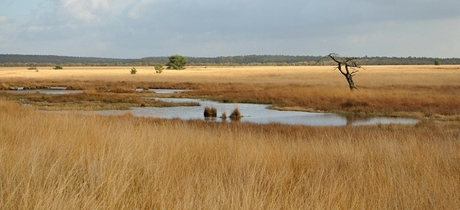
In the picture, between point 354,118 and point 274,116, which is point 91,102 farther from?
point 354,118

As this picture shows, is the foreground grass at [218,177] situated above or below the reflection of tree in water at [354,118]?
above

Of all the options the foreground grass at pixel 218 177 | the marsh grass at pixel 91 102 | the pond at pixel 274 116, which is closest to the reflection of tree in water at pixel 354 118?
the pond at pixel 274 116

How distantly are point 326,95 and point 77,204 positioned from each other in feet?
110

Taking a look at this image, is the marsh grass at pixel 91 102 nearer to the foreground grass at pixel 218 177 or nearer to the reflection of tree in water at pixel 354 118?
the reflection of tree in water at pixel 354 118

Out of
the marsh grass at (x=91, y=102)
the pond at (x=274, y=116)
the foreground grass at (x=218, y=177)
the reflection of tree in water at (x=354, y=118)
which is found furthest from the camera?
the marsh grass at (x=91, y=102)

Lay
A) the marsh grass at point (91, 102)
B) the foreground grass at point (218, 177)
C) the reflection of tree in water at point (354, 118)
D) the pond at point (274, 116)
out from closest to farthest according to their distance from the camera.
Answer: the foreground grass at point (218, 177)
the pond at point (274, 116)
the reflection of tree in water at point (354, 118)
the marsh grass at point (91, 102)

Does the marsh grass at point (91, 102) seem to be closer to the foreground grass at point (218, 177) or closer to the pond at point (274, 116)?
the pond at point (274, 116)

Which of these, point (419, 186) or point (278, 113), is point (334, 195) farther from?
point (278, 113)

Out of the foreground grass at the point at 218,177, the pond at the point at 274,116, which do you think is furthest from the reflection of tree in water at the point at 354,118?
the foreground grass at the point at 218,177

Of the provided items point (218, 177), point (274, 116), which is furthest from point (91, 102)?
point (218, 177)

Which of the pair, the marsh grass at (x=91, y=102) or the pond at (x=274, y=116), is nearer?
the pond at (x=274, y=116)

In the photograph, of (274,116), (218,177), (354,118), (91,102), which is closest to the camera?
(218,177)

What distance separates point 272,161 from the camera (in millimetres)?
6477

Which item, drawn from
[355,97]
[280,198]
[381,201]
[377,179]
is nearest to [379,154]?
[377,179]
